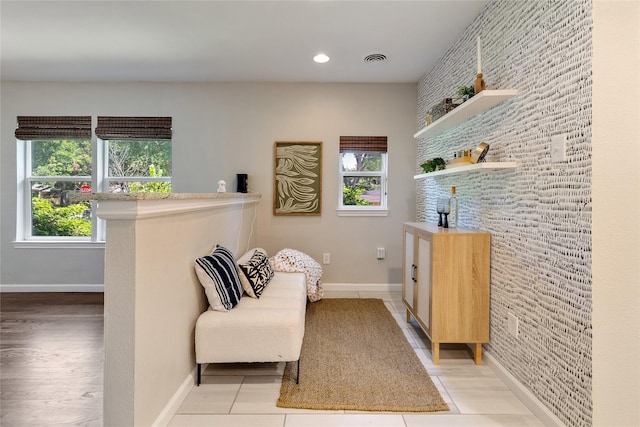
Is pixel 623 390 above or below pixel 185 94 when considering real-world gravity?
below

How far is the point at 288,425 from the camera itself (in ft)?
5.25

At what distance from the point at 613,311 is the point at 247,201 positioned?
275cm

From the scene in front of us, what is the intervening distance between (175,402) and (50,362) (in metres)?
1.18

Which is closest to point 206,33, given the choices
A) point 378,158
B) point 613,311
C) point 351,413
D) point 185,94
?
→ point 185,94

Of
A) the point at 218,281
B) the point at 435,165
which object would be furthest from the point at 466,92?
the point at 218,281

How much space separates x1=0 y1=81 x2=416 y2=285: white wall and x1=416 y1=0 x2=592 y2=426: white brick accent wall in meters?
1.49

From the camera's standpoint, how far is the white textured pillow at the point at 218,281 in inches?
74.5

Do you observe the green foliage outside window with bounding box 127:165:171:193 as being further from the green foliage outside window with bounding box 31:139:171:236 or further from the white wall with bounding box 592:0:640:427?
the white wall with bounding box 592:0:640:427

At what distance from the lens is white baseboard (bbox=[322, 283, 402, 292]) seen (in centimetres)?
378

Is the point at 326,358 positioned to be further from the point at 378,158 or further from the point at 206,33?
the point at 206,33

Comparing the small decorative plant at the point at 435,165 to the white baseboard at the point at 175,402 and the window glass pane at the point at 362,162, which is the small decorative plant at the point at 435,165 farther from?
the white baseboard at the point at 175,402

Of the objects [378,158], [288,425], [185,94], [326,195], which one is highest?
[185,94]

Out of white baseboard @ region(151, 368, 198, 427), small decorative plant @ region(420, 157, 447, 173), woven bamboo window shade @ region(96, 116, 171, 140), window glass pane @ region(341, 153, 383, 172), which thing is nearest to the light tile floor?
white baseboard @ region(151, 368, 198, 427)

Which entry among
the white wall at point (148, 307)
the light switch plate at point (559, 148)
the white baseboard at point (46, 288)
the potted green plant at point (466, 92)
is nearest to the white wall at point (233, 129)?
the white baseboard at point (46, 288)
